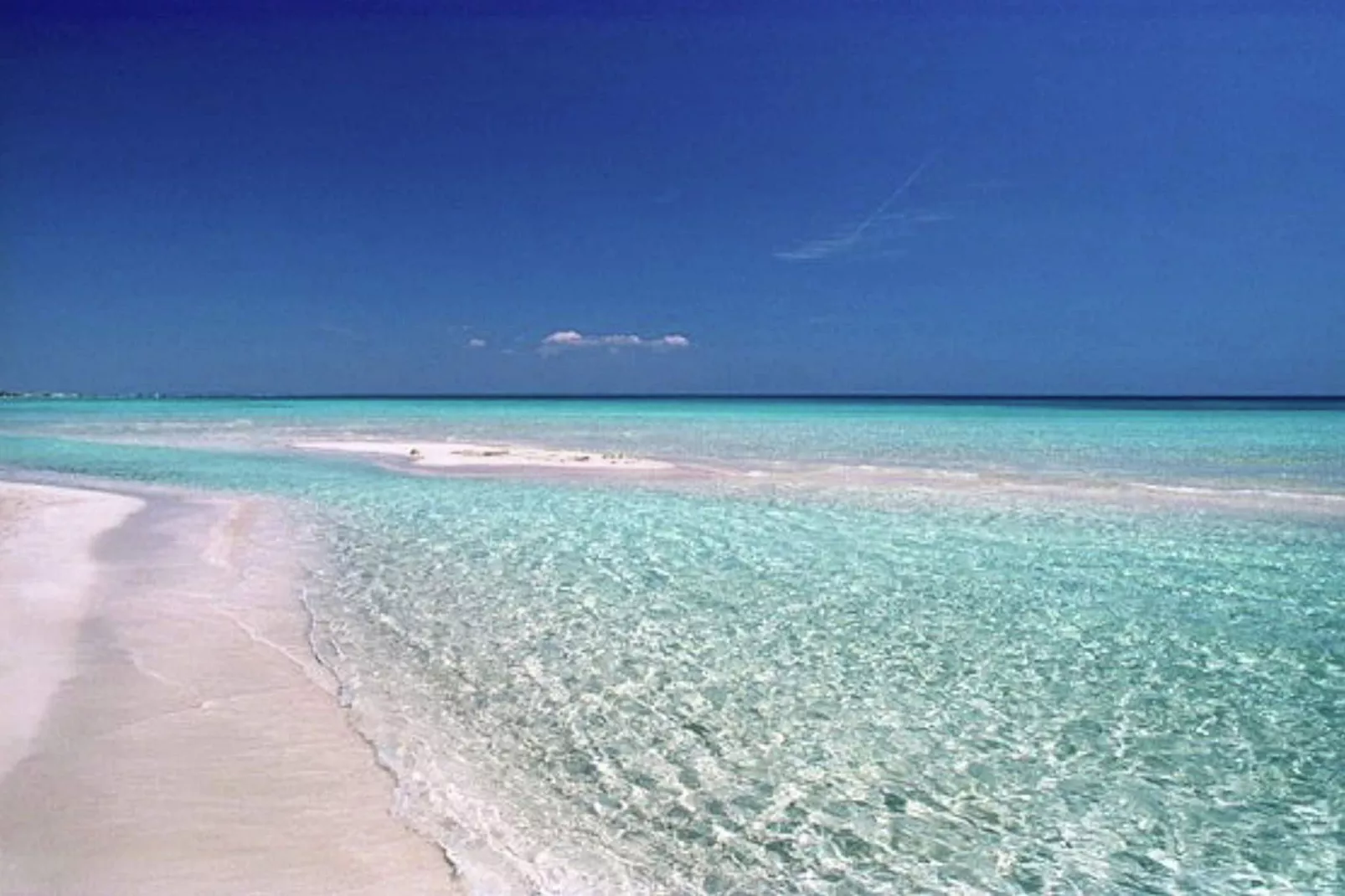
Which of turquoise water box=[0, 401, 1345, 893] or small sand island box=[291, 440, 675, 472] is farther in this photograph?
small sand island box=[291, 440, 675, 472]

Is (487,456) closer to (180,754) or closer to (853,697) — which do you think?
(853,697)

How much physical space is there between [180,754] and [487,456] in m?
24.4

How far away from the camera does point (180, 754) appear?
5.10 meters

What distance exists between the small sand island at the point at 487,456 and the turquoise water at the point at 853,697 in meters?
10.5

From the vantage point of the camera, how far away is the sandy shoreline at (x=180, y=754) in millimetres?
3936

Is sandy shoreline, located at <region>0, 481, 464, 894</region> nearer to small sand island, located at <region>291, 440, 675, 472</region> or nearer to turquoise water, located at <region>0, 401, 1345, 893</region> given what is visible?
turquoise water, located at <region>0, 401, 1345, 893</region>

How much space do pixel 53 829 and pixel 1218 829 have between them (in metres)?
5.59

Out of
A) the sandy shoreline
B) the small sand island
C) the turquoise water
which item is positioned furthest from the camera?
the small sand island

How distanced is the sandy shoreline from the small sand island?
1580cm

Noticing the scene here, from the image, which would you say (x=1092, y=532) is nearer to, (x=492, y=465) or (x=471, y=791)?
(x=471, y=791)

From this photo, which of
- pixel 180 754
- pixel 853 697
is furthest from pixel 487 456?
pixel 180 754

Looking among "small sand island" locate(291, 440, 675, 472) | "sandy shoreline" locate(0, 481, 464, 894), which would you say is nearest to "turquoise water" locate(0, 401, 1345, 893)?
"sandy shoreline" locate(0, 481, 464, 894)

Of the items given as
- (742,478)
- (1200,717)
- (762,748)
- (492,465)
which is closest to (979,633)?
(1200,717)

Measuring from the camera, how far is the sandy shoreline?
394 cm
